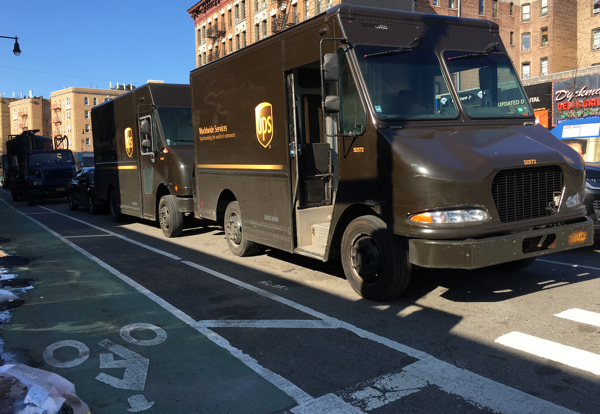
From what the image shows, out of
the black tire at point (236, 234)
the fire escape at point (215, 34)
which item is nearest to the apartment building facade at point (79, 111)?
the fire escape at point (215, 34)

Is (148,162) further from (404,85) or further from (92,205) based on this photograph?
(404,85)

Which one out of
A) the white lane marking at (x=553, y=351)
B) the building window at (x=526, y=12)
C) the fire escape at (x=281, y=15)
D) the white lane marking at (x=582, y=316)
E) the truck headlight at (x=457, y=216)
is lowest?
the white lane marking at (x=553, y=351)

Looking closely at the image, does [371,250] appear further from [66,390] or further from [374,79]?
[66,390]

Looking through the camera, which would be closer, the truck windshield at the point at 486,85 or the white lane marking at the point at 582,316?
the white lane marking at the point at 582,316

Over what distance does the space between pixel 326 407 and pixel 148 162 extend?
1004 centimetres

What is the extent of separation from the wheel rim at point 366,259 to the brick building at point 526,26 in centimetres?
3610

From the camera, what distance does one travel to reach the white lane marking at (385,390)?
3.65 meters

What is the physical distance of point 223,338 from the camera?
16.6ft

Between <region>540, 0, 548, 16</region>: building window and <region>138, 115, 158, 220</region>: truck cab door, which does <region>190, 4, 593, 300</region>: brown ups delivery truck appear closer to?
<region>138, 115, 158, 220</region>: truck cab door

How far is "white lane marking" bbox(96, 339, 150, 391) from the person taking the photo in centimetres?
407

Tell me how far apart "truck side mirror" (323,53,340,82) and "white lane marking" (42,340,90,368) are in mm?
3696

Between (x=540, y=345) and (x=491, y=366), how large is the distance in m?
0.69

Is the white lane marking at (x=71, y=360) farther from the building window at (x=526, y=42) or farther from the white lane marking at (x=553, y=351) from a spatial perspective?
the building window at (x=526, y=42)

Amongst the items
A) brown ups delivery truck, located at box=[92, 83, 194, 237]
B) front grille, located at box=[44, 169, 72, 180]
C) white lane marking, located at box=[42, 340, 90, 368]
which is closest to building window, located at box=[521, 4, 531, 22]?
front grille, located at box=[44, 169, 72, 180]
